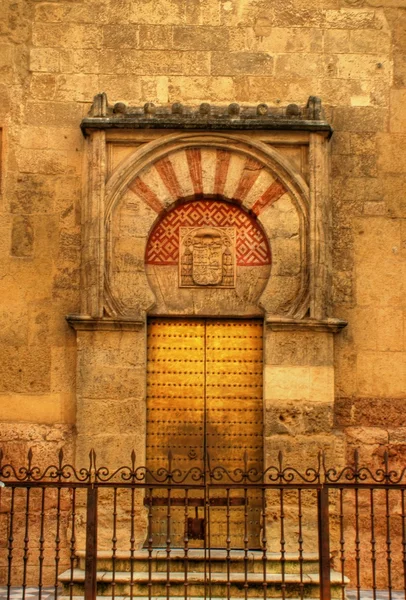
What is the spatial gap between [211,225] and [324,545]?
3.25m

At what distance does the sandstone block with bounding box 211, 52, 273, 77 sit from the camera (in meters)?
7.91

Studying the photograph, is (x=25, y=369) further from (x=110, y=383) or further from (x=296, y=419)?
(x=296, y=419)

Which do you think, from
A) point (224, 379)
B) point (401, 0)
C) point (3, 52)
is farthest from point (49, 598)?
point (401, 0)

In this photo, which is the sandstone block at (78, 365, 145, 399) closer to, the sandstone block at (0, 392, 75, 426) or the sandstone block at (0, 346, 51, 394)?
the sandstone block at (0, 392, 75, 426)

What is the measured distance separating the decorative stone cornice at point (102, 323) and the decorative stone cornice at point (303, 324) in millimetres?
1153

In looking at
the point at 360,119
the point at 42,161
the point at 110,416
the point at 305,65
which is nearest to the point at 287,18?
the point at 305,65

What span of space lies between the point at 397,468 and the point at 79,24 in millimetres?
5008

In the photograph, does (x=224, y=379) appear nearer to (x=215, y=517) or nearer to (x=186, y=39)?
(x=215, y=517)

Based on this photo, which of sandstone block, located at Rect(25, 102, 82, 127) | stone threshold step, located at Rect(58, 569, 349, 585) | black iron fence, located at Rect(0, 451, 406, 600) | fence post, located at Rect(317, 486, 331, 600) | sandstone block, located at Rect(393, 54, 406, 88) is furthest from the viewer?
sandstone block, located at Rect(393, 54, 406, 88)

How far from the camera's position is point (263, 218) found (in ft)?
25.1

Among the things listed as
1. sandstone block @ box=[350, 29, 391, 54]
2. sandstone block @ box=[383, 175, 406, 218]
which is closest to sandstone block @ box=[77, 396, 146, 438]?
sandstone block @ box=[383, 175, 406, 218]

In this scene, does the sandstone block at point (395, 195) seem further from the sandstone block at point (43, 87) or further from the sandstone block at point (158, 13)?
the sandstone block at point (43, 87)

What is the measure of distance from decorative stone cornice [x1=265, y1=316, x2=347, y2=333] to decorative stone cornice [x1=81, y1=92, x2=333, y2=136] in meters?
1.72

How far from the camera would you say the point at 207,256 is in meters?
7.68
